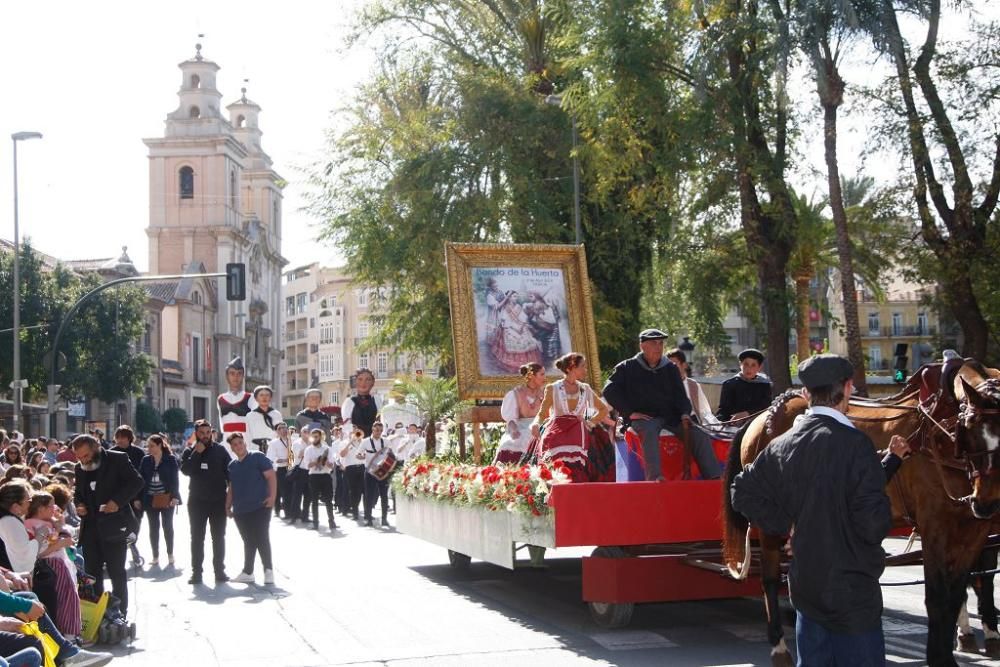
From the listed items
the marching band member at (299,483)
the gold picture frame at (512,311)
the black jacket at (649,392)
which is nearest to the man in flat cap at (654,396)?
the black jacket at (649,392)

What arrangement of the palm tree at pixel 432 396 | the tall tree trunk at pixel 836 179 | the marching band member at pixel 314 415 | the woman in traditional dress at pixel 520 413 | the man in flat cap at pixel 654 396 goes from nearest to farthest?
1. the man in flat cap at pixel 654 396
2. the woman in traditional dress at pixel 520 413
3. the palm tree at pixel 432 396
4. the marching band member at pixel 314 415
5. the tall tree trunk at pixel 836 179

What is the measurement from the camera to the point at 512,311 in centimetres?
1733

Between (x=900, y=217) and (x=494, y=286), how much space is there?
13.1 m

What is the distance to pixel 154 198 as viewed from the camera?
366 feet

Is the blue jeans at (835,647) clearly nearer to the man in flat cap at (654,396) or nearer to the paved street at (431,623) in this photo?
the paved street at (431,623)

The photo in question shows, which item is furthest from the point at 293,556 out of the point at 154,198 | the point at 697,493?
the point at 154,198

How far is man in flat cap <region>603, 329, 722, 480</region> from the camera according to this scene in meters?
11.5

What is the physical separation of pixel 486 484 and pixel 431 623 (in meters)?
1.49

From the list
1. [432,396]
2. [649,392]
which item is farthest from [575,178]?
[649,392]

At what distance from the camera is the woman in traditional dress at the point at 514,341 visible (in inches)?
674

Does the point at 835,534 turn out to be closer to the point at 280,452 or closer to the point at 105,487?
the point at 105,487

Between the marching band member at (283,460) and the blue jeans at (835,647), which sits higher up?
→ the marching band member at (283,460)

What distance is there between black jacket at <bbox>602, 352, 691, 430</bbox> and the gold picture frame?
5.25 meters

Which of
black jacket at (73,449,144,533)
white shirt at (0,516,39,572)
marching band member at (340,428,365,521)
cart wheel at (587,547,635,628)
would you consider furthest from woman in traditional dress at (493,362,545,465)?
marching band member at (340,428,365,521)
